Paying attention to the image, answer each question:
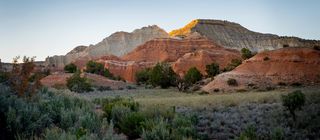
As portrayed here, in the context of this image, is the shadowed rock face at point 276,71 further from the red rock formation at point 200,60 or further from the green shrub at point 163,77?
the red rock formation at point 200,60

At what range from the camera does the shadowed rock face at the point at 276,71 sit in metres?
46.3

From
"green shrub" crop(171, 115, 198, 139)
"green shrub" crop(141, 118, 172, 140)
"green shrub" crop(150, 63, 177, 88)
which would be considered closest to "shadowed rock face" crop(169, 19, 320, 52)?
"green shrub" crop(150, 63, 177, 88)

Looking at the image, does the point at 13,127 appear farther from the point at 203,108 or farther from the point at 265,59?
the point at 265,59

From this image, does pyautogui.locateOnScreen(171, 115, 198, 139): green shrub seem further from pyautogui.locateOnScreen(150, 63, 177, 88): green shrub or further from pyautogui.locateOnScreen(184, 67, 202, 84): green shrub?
pyautogui.locateOnScreen(150, 63, 177, 88): green shrub

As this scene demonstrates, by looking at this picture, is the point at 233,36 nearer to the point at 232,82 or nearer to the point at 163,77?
the point at 163,77

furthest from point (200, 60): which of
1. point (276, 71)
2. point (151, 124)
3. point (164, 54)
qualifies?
point (151, 124)

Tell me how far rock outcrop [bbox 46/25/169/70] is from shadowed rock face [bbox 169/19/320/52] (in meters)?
23.5

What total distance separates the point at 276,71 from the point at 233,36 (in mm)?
87892

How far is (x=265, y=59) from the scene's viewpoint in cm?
5462

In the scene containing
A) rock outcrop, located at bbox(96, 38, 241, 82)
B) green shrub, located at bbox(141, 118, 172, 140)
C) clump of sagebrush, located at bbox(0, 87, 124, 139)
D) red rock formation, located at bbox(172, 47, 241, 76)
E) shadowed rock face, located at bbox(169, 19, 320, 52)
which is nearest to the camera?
clump of sagebrush, located at bbox(0, 87, 124, 139)

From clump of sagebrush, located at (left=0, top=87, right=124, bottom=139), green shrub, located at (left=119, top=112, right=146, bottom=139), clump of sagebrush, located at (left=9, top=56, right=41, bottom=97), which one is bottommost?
green shrub, located at (left=119, top=112, right=146, bottom=139)

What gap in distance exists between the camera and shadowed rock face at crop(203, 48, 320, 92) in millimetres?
46312

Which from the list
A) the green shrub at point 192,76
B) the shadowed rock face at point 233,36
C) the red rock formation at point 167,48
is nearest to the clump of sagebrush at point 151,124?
the green shrub at point 192,76

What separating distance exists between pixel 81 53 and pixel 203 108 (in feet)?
450
